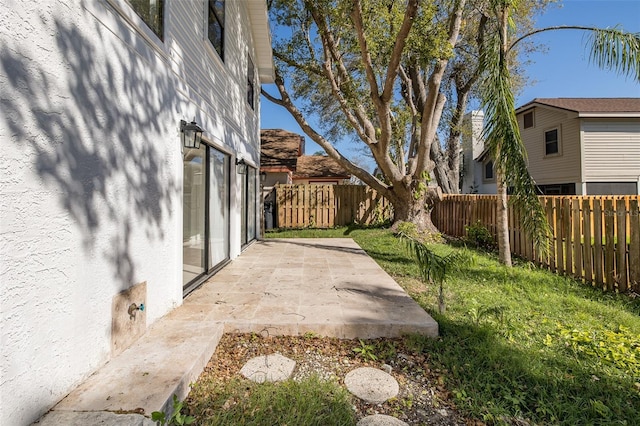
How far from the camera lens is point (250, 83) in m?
8.16

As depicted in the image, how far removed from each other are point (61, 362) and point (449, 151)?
1588 cm

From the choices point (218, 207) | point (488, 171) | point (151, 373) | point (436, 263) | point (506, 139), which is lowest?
point (151, 373)

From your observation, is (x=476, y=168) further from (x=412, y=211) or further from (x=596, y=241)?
(x=596, y=241)

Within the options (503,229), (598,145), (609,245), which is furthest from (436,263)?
(598,145)

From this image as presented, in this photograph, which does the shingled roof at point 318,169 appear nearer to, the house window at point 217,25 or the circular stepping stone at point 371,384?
the house window at point 217,25

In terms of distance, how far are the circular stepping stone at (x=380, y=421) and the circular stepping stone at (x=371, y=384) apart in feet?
0.52

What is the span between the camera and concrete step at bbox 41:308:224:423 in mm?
1815

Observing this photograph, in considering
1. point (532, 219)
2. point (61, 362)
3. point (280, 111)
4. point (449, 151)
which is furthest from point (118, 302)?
point (449, 151)

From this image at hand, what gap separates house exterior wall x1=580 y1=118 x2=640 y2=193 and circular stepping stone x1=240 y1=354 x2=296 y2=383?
52.4 feet

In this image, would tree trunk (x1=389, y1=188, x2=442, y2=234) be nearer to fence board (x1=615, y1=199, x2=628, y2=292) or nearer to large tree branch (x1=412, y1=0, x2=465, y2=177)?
large tree branch (x1=412, y1=0, x2=465, y2=177)

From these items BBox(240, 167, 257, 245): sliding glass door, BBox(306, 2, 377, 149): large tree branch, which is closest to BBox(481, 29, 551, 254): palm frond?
BBox(306, 2, 377, 149): large tree branch

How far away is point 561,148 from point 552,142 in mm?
623

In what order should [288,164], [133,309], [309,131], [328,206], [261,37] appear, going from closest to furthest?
[133,309]
[261,37]
[309,131]
[328,206]
[288,164]

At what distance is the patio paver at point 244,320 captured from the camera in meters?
1.94
